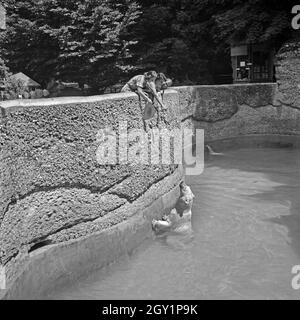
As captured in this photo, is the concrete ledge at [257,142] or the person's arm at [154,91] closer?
the person's arm at [154,91]

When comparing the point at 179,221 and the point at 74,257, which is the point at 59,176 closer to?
the point at 74,257

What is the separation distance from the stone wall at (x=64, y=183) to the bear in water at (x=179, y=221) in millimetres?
257

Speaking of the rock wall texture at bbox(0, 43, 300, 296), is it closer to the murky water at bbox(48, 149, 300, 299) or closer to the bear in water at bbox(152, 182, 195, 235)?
the bear in water at bbox(152, 182, 195, 235)

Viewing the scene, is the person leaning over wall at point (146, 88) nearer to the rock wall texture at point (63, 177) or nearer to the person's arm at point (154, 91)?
the person's arm at point (154, 91)

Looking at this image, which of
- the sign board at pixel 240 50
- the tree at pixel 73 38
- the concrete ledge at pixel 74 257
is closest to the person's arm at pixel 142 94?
the concrete ledge at pixel 74 257

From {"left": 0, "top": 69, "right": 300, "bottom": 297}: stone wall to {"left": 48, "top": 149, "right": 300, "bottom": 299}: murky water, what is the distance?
0.45 metres

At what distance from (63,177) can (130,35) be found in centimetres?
1766

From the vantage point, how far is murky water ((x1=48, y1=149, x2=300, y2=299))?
222 inches

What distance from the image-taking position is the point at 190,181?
11578 mm

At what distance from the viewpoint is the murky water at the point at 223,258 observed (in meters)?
5.64

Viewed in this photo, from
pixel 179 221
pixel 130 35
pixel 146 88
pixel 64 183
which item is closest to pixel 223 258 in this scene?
pixel 179 221

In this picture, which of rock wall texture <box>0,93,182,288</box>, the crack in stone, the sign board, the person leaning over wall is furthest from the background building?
the crack in stone

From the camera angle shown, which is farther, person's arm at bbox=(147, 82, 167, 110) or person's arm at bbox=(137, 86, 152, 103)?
person's arm at bbox=(147, 82, 167, 110)

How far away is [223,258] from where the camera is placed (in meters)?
6.62
